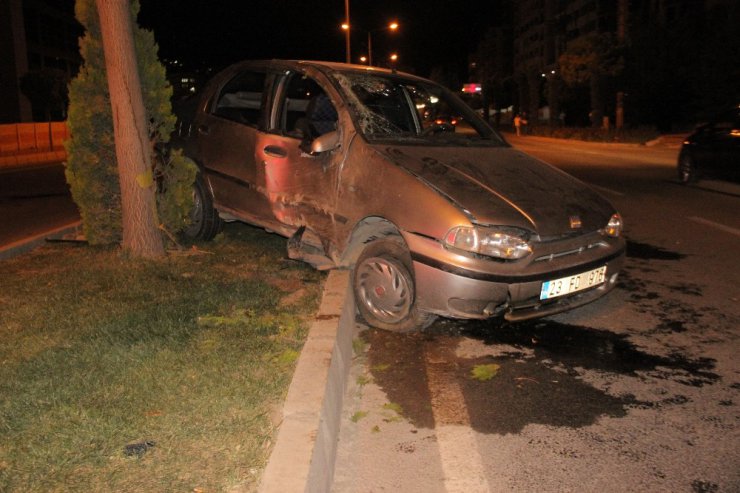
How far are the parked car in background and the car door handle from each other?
9.41 metres

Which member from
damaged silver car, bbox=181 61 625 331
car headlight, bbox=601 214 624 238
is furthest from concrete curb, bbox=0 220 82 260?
car headlight, bbox=601 214 624 238

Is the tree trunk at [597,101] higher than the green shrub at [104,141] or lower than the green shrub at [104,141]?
higher

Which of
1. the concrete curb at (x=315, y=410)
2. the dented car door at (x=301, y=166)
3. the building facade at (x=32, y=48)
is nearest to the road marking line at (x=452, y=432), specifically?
the concrete curb at (x=315, y=410)

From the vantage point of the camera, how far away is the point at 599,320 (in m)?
5.17

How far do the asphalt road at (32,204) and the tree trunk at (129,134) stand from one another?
91.4 inches

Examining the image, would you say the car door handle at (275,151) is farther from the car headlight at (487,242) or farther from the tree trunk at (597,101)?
the tree trunk at (597,101)

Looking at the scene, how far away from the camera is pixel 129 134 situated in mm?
6203

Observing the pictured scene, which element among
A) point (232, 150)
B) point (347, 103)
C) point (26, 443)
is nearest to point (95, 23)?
point (232, 150)

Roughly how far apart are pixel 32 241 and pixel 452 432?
5510 mm

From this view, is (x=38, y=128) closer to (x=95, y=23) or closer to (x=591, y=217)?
(x=95, y=23)

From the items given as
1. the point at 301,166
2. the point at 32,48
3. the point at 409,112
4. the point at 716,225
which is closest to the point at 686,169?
the point at 716,225

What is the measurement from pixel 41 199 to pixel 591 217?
10186 millimetres

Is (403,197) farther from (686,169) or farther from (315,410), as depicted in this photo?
(686,169)

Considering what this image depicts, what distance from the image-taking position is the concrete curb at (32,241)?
6.69 m
